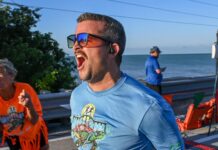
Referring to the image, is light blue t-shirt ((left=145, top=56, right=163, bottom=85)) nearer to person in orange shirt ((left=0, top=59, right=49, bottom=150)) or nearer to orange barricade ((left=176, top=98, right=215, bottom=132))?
orange barricade ((left=176, top=98, right=215, bottom=132))

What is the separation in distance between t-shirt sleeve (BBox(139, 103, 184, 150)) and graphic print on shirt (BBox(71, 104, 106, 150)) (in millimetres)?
286

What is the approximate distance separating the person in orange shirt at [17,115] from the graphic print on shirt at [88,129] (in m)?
1.41

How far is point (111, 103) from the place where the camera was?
2.23 metres

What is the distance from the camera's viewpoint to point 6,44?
13.0m

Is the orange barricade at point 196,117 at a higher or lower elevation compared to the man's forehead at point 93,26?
lower

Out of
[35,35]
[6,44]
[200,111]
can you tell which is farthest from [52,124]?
[35,35]

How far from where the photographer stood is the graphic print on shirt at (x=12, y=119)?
3824 mm

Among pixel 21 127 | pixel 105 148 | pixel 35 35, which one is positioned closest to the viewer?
pixel 105 148

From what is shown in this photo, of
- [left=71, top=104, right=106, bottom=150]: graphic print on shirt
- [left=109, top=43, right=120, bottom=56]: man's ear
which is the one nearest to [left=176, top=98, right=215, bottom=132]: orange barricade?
[left=71, top=104, right=106, bottom=150]: graphic print on shirt

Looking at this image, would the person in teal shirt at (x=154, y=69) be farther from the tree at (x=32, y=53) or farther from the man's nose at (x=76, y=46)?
the man's nose at (x=76, y=46)

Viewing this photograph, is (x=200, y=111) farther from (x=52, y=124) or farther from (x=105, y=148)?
(x=105, y=148)

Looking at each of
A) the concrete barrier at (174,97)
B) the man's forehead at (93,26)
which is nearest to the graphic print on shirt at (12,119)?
the man's forehead at (93,26)

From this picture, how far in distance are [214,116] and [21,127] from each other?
5.86 m

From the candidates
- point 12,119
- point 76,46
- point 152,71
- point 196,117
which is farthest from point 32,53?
point 76,46
